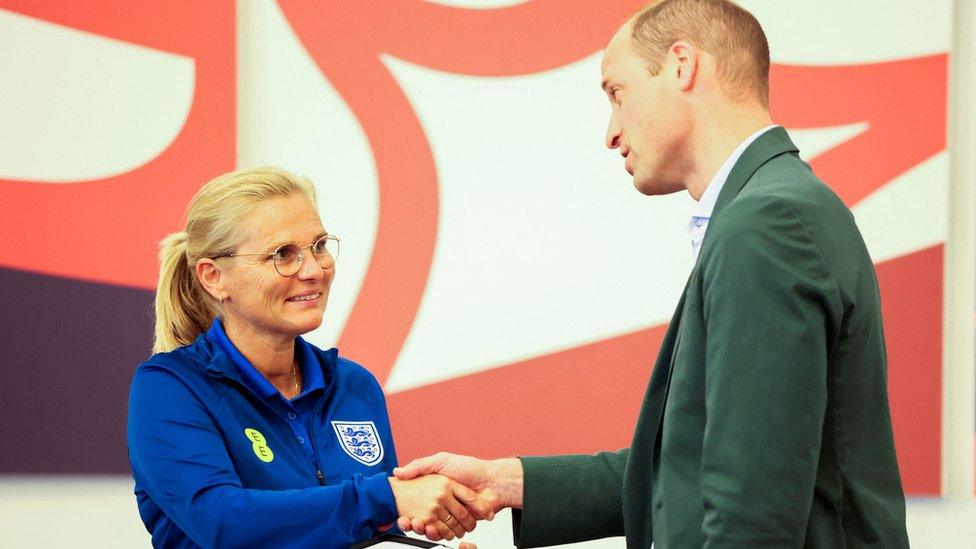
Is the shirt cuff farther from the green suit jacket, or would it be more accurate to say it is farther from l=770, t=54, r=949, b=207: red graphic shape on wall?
l=770, t=54, r=949, b=207: red graphic shape on wall

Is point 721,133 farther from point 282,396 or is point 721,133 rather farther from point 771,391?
point 282,396

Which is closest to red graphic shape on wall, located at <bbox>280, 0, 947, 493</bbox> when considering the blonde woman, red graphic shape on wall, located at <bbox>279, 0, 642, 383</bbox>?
red graphic shape on wall, located at <bbox>279, 0, 642, 383</bbox>

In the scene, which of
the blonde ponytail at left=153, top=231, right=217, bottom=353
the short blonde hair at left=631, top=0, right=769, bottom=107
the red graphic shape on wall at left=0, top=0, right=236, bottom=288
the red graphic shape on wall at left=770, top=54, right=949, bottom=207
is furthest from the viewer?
the red graphic shape on wall at left=0, top=0, right=236, bottom=288

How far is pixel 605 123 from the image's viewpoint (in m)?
3.21

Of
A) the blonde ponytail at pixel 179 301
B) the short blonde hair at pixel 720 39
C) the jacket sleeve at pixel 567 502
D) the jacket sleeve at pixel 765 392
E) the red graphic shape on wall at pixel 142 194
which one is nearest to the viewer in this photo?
the jacket sleeve at pixel 765 392

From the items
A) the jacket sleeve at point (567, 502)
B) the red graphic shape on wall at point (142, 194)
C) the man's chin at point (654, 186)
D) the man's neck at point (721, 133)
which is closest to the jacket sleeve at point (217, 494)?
the jacket sleeve at point (567, 502)

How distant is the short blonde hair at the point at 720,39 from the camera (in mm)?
1582

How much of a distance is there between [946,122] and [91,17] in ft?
8.42

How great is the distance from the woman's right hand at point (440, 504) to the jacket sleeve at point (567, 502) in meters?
0.12

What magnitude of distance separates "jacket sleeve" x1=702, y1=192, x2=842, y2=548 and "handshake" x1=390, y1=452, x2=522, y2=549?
0.84 m

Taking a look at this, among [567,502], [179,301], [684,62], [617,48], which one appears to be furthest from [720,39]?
[179,301]

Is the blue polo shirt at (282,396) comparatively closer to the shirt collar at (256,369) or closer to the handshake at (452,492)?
the shirt collar at (256,369)

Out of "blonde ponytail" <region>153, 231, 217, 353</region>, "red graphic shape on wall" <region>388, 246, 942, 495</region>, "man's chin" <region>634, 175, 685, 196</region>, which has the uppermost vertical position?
"man's chin" <region>634, 175, 685, 196</region>

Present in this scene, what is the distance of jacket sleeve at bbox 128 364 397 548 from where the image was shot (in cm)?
184
